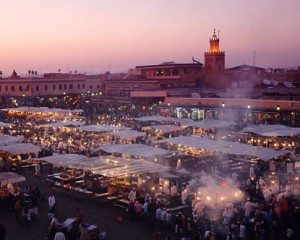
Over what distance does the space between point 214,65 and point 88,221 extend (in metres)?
36.8

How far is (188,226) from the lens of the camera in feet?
32.2

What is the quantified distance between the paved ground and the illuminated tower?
33771 millimetres

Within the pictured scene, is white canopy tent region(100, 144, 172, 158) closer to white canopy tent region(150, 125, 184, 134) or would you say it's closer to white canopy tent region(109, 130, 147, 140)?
white canopy tent region(109, 130, 147, 140)

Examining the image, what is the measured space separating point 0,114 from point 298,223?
29.4 m

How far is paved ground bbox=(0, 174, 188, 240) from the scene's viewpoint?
1003 cm

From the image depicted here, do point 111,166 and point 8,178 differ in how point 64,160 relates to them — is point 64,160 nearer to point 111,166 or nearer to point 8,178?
point 111,166

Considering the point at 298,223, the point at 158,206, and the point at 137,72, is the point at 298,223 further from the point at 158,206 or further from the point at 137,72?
the point at 137,72

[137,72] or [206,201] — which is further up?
[137,72]

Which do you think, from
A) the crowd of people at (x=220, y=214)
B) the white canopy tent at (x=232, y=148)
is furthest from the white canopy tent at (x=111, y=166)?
the white canopy tent at (x=232, y=148)

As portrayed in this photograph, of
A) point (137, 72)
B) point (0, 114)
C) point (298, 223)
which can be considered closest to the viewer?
point (298, 223)

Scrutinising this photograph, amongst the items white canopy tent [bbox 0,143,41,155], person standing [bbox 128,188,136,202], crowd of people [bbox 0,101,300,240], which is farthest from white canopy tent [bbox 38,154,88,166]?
person standing [bbox 128,188,136,202]

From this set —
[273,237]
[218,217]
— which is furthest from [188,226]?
[273,237]

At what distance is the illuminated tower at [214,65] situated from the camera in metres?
45.2

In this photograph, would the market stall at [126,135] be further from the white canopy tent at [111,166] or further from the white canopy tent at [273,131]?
the white canopy tent at [111,166]
